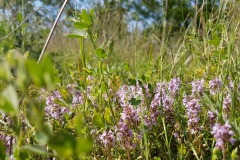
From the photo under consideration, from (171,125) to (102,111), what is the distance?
21 cm

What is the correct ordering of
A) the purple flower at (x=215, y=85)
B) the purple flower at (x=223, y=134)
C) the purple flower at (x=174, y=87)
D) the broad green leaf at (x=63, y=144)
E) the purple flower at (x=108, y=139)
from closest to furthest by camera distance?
1. the broad green leaf at (x=63, y=144)
2. the purple flower at (x=223, y=134)
3. the purple flower at (x=108, y=139)
4. the purple flower at (x=215, y=85)
5. the purple flower at (x=174, y=87)

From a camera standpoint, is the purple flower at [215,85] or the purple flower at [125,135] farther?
the purple flower at [215,85]

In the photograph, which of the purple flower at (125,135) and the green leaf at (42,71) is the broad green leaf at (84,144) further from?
the purple flower at (125,135)

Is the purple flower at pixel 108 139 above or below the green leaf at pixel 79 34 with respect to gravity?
below

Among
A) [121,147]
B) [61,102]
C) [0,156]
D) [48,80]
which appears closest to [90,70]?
[61,102]

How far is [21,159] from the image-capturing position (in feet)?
1.95

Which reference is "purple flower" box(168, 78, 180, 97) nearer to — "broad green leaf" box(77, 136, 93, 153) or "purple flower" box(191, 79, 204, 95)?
"purple flower" box(191, 79, 204, 95)

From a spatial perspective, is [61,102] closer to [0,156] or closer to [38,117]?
[0,156]

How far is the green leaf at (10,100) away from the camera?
0.39 meters


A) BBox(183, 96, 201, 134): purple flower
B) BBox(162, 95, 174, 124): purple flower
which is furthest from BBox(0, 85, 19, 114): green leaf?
BBox(162, 95, 174, 124): purple flower

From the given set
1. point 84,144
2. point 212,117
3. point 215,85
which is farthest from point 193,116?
point 84,144

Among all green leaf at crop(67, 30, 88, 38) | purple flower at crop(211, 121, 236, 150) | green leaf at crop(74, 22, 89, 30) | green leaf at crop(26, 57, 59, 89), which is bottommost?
purple flower at crop(211, 121, 236, 150)

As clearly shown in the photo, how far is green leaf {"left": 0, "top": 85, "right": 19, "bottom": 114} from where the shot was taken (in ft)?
1.26

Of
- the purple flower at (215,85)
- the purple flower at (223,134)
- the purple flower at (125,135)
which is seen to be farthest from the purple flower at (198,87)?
the purple flower at (223,134)
